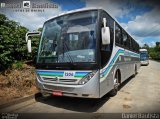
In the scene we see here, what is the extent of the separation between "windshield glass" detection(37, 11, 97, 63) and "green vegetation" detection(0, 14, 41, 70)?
16.0ft

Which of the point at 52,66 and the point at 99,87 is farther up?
the point at 52,66

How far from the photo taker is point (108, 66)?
6.02m

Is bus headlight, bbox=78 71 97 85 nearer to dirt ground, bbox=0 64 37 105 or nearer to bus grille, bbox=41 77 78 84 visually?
bus grille, bbox=41 77 78 84

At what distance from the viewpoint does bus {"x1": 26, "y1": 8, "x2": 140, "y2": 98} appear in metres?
5.10

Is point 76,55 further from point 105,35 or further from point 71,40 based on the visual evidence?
point 105,35

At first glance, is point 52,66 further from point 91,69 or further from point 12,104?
point 12,104

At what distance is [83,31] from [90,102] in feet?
8.51

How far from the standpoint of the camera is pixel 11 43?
1115 cm

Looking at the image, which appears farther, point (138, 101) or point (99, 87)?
point (138, 101)

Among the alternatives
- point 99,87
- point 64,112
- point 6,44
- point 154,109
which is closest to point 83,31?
point 99,87

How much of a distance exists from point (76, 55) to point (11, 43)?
7222 millimetres

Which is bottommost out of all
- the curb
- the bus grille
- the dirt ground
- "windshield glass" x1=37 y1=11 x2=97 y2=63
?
the curb

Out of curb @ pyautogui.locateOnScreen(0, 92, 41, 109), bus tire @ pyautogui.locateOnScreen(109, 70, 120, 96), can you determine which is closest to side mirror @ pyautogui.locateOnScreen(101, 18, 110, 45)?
bus tire @ pyautogui.locateOnScreen(109, 70, 120, 96)

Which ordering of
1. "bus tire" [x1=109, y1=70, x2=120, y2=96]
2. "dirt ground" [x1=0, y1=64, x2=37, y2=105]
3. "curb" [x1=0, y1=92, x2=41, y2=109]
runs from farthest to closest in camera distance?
"bus tire" [x1=109, y1=70, x2=120, y2=96] → "dirt ground" [x1=0, y1=64, x2=37, y2=105] → "curb" [x1=0, y1=92, x2=41, y2=109]
